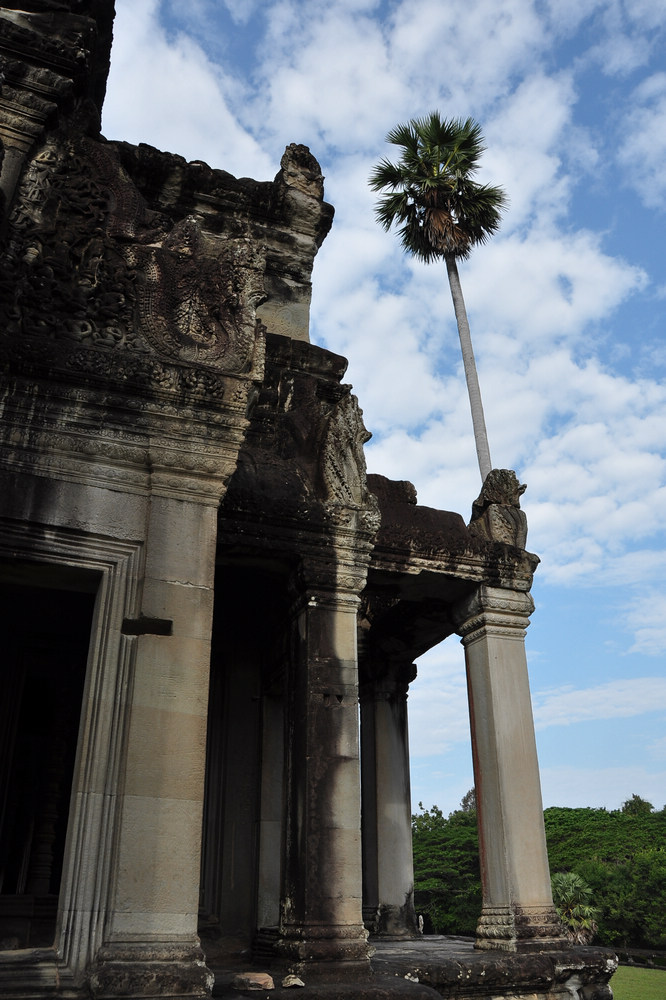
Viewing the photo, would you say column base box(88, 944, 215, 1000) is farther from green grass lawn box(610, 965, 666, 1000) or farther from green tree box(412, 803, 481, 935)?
green tree box(412, 803, 481, 935)

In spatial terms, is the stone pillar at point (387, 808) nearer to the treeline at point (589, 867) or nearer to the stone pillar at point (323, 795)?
the stone pillar at point (323, 795)

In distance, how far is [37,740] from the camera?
→ 32.0ft

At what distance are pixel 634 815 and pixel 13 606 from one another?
4126 centimetres

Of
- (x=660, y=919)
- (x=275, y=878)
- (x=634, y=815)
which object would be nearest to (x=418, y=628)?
(x=275, y=878)

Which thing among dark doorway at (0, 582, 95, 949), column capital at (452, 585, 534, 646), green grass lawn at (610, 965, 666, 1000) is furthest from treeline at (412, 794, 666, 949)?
dark doorway at (0, 582, 95, 949)

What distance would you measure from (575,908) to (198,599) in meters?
22.8

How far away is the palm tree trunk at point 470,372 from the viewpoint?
2098 cm

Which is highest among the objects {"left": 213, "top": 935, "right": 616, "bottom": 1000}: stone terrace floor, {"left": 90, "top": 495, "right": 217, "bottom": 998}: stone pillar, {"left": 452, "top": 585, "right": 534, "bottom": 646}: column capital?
{"left": 452, "top": 585, "right": 534, "bottom": 646}: column capital

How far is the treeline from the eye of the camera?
33.8m

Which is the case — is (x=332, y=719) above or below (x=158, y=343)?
below

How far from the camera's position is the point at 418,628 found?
43.3 feet

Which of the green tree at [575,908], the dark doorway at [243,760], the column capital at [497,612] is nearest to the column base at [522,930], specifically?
the dark doorway at [243,760]

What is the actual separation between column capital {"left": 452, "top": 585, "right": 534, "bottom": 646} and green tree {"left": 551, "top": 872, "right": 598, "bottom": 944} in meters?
15.1

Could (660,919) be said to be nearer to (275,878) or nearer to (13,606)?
(275,878)
